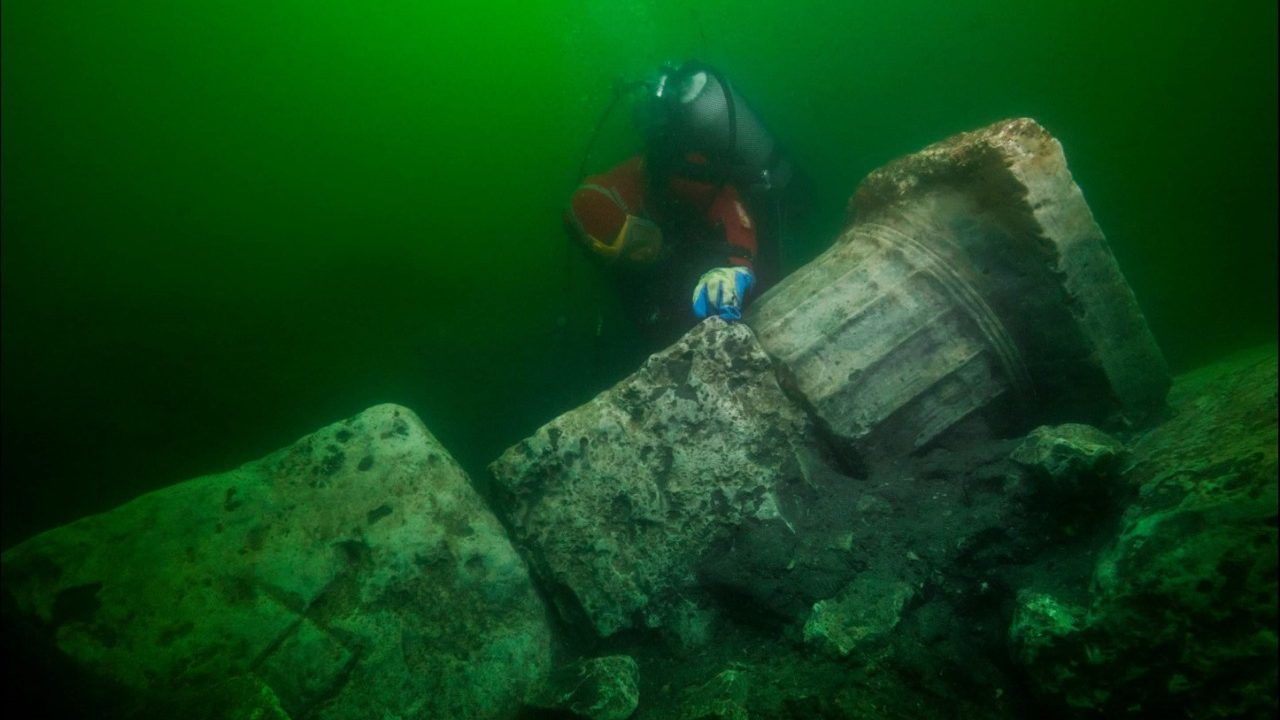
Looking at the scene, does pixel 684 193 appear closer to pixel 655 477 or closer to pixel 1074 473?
pixel 655 477

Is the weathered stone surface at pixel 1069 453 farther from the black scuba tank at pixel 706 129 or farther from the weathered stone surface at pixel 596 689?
the black scuba tank at pixel 706 129

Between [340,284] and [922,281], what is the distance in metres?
6.25

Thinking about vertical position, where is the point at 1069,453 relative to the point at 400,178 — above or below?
Result: below

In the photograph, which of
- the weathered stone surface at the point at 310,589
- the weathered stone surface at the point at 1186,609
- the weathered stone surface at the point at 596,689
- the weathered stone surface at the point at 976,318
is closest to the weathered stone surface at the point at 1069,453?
the weathered stone surface at the point at 1186,609

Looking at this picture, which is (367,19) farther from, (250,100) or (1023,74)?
(1023,74)

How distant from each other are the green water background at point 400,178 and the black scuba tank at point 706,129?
5.09 feet

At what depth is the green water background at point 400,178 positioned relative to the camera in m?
5.50

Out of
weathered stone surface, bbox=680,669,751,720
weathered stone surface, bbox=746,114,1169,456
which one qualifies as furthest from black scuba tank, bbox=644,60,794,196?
weathered stone surface, bbox=680,669,751,720

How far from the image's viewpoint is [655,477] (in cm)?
251

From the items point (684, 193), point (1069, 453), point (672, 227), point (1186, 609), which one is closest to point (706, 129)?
point (684, 193)

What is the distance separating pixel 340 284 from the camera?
6.17 m

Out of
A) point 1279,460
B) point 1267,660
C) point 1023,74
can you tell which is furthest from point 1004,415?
point 1023,74

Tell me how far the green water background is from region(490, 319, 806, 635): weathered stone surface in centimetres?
335

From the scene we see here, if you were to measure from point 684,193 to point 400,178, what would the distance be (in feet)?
14.2
